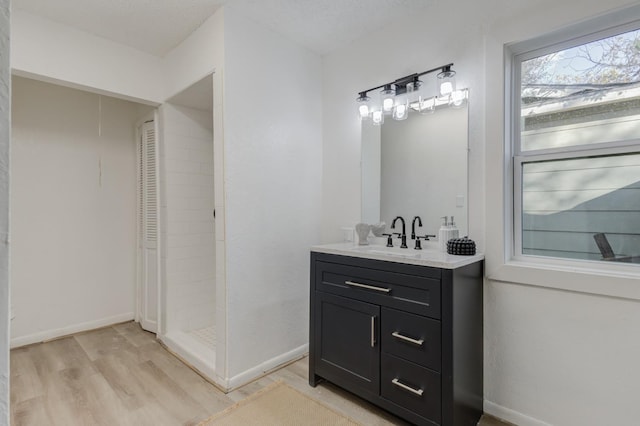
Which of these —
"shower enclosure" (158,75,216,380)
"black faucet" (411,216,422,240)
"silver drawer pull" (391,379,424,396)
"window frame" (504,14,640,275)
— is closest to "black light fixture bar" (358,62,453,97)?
"window frame" (504,14,640,275)

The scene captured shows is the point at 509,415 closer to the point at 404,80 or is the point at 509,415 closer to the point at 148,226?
the point at 404,80

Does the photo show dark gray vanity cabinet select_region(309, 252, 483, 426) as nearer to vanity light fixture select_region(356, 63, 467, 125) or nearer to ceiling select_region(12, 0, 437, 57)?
vanity light fixture select_region(356, 63, 467, 125)

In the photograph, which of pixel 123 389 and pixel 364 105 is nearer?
pixel 123 389

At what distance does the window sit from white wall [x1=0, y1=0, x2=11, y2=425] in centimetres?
216

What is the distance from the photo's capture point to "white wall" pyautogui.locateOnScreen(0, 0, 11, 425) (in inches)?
17.6

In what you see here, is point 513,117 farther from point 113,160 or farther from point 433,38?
point 113,160

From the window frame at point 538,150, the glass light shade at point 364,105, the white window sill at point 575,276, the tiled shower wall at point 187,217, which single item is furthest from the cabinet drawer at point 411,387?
the tiled shower wall at point 187,217

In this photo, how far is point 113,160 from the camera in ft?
11.0

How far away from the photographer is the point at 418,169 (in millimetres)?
2279

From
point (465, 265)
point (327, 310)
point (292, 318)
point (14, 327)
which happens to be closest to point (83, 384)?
point (14, 327)

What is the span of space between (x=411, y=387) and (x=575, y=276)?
3.31ft

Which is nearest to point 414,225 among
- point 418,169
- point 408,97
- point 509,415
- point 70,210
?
point 418,169

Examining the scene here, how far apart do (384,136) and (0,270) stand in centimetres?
233

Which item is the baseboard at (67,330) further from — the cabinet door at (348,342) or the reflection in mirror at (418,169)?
the reflection in mirror at (418,169)
